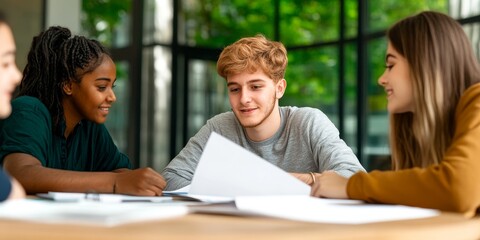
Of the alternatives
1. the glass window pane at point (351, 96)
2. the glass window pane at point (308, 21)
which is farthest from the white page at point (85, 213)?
the glass window pane at point (308, 21)

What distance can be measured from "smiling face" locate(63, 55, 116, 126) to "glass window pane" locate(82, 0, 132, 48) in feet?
15.9

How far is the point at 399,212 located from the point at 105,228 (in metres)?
0.50

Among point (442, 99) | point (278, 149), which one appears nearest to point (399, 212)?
point (442, 99)

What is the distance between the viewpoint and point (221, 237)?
31.1 inches

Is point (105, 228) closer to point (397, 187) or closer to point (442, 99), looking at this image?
point (397, 187)

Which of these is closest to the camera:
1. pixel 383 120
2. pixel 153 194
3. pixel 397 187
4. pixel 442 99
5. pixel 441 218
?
pixel 441 218

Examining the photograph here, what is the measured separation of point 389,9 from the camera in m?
6.05

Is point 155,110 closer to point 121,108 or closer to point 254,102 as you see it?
point 121,108

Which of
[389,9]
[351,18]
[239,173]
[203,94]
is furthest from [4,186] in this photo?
[203,94]

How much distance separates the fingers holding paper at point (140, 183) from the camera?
5.10 ft

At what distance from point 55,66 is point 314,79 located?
4744 millimetres

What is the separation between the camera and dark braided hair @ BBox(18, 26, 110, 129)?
2.09m

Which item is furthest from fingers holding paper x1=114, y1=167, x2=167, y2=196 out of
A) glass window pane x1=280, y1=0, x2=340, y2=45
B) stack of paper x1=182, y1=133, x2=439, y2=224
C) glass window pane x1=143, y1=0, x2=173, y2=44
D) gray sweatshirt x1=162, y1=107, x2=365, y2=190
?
glass window pane x1=143, y1=0, x2=173, y2=44

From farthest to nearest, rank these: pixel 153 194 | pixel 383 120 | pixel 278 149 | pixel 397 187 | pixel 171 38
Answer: pixel 171 38, pixel 383 120, pixel 278 149, pixel 153 194, pixel 397 187
